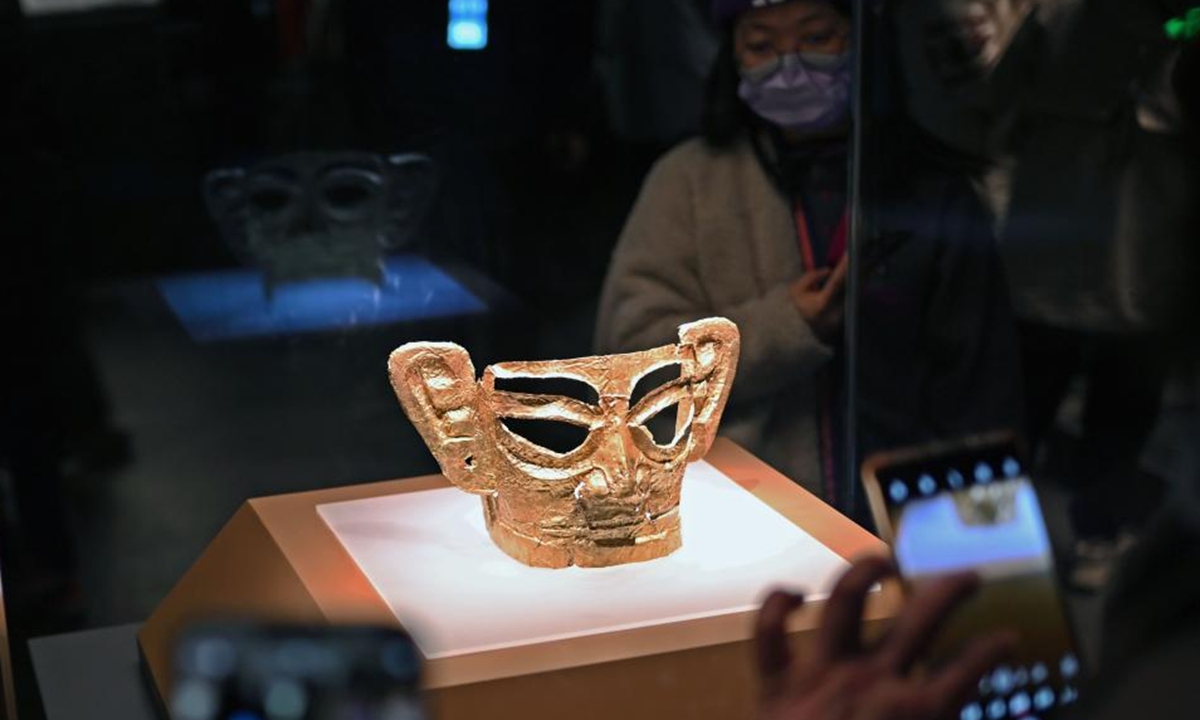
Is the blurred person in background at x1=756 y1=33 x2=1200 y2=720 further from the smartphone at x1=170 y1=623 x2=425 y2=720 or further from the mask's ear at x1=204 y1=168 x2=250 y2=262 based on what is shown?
the mask's ear at x1=204 y1=168 x2=250 y2=262

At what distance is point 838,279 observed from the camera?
202 cm

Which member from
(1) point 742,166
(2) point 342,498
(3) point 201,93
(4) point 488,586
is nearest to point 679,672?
(4) point 488,586

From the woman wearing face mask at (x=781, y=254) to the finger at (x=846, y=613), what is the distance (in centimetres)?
103

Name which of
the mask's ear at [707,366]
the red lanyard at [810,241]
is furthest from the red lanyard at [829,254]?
the mask's ear at [707,366]

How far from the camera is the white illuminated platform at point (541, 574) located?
1574 mm

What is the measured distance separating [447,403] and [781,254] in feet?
1.61

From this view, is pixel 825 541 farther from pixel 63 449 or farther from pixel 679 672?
pixel 63 449

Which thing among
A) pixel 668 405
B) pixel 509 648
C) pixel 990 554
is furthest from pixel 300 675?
pixel 668 405

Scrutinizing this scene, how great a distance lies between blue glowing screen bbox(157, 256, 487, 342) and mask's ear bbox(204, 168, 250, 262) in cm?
4

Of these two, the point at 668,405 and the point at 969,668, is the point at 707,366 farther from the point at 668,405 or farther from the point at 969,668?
the point at 969,668

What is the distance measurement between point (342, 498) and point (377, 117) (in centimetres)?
45

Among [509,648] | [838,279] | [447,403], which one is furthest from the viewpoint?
[838,279]

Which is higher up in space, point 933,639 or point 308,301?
point 933,639

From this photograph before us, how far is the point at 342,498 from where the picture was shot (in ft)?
6.39
